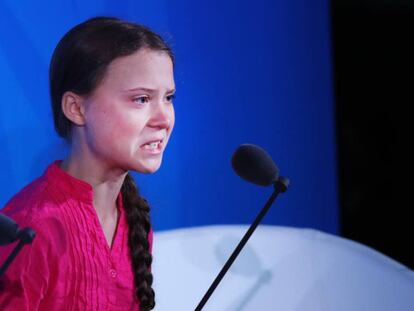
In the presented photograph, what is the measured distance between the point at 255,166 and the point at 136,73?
0.20 metres

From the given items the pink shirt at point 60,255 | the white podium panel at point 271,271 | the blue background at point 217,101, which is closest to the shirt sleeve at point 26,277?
the pink shirt at point 60,255

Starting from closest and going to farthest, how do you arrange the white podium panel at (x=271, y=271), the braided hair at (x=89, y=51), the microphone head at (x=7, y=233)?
the microphone head at (x=7, y=233) → the braided hair at (x=89, y=51) → the white podium panel at (x=271, y=271)

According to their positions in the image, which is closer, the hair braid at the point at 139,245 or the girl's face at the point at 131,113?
the girl's face at the point at 131,113

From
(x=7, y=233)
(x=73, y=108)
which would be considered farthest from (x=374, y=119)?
(x=7, y=233)

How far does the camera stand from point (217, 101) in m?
1.29

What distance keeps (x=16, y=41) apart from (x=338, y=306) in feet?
2.10

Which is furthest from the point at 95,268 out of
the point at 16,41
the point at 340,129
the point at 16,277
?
the point at 340,129

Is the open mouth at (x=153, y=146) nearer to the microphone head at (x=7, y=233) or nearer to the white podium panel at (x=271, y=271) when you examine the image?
the microphone head at (x=7, y=233)

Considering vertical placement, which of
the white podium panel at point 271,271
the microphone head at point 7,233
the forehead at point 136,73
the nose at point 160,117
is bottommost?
the white podium panel at point 271,271

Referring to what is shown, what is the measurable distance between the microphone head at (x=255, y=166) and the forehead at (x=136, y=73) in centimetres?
15

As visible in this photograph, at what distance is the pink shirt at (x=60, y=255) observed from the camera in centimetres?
76

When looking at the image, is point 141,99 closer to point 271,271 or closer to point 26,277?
point 26,277

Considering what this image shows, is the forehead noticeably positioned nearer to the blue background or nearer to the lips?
the lips

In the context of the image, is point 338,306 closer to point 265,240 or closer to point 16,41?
point 265,240
